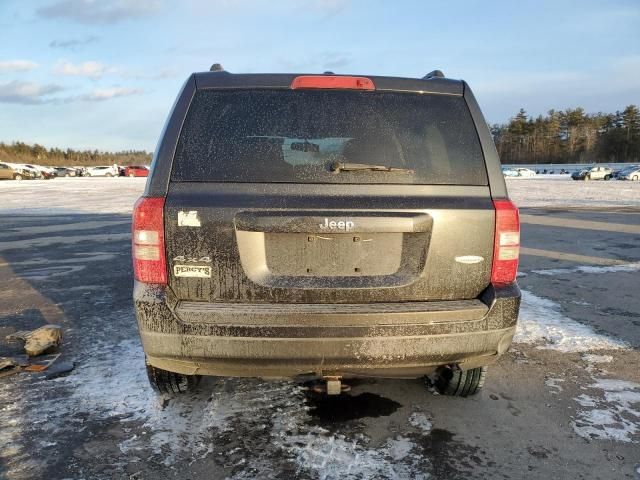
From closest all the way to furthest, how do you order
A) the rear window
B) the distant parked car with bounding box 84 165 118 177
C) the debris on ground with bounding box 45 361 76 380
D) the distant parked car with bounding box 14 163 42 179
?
the rear window < the debris on ground with bounding box 45 361 76 380 < the distant parked car with bounding box 14 163 42 179 < the distant parked car with bounding box 84 165 118 177

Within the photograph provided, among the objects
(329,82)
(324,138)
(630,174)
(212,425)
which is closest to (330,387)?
(212,425)

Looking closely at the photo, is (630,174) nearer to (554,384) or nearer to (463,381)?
(554,384)

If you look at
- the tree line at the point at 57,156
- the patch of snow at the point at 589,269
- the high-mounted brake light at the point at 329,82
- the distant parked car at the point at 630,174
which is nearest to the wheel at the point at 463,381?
the high-mounted brake light at the point at 329,82

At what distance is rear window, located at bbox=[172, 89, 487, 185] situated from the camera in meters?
2.43

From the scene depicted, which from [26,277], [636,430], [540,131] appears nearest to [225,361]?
[636,430]

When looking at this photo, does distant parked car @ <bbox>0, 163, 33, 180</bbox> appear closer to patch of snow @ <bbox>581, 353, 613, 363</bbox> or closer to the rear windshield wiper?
the rear windshield wiper

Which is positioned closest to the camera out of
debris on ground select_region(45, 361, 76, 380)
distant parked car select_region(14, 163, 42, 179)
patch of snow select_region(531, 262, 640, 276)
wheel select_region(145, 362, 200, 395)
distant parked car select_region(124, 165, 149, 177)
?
wheel select_region(145, 362, 200, 395)

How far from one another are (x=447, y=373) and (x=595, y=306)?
320 centimetres

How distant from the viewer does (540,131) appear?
106 m

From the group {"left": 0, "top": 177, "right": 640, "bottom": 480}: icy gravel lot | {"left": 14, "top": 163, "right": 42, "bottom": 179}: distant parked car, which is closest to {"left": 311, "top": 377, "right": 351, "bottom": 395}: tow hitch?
{"left": 0, "top": 177, "right": 640, "bottom": 480}: icy gravel lot

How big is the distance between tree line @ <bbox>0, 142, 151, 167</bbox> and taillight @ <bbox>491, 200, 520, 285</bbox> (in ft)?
276

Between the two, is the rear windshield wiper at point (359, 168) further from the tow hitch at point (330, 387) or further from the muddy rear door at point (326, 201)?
the tow hitch at point (330, 387)

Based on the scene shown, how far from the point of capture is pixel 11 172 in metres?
45.2

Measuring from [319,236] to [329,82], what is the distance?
87 cm
